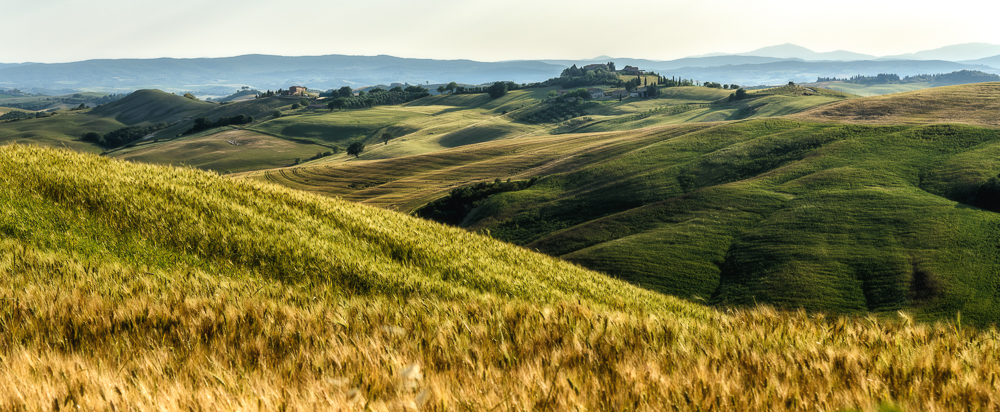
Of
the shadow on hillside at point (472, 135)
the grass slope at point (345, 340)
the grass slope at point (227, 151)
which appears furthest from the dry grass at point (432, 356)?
the shadow on hillside at point (472, 135)

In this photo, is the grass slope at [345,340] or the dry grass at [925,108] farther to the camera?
the dry grass at [925,108]

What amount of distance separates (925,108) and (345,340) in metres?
110

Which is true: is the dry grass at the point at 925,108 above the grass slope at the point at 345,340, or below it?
above

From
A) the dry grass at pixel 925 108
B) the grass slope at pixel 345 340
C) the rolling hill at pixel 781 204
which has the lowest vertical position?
the rolling hill at pixel 781 204

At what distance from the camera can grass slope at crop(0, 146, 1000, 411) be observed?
3.25 meters

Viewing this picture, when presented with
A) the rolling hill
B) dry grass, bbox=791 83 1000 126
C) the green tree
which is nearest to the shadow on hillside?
the green tree

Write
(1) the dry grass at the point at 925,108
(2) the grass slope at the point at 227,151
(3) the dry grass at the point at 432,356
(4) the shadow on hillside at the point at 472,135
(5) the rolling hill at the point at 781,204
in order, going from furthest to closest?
(4) the shadow on hillside at the point at 472,135
(2) the grass slope at the point at 227,151
(1) the dry grass at the point at 925,108
(5) the rolling hill at the point at 781,204
(3) the dry grass at the point at 432,356

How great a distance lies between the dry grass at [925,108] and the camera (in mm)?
78438

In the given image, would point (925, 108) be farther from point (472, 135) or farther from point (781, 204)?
point (472, 135)

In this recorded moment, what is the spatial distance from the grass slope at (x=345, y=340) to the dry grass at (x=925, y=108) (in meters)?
93.6

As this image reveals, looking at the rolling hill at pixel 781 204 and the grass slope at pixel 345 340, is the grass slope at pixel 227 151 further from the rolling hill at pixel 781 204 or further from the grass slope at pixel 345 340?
the grass slope at pixel 345 340

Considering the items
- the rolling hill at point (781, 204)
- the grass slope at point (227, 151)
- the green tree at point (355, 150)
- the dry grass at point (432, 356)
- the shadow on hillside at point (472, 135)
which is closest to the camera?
the dry grass at point (432, 356)

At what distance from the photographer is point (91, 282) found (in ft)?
20.7

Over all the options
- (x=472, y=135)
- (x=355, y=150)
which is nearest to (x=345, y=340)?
(x=355, y=150)
